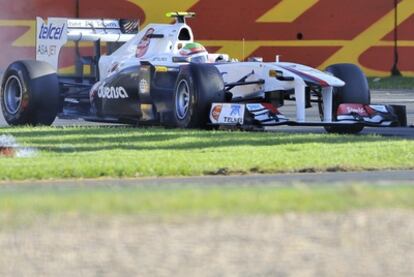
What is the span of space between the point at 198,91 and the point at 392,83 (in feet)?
69.7

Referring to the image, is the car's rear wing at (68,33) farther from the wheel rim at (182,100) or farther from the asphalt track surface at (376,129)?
the wheel rim at (182,100)

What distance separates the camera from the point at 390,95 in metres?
29.6

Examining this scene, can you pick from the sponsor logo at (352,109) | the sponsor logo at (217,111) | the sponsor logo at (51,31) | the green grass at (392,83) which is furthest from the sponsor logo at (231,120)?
the green grass at (392,83)

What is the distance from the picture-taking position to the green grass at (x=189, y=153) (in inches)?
424

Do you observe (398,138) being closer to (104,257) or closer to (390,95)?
(104,257)

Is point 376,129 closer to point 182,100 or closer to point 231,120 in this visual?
point 231,120

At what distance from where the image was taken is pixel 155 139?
44.7ft

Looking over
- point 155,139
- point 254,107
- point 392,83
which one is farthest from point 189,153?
point 392,83

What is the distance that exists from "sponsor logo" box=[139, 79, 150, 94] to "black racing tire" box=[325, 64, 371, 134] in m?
3.01

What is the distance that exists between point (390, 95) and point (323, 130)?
44.6 ft

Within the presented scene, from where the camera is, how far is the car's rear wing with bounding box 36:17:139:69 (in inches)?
703

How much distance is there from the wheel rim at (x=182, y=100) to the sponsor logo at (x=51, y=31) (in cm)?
351

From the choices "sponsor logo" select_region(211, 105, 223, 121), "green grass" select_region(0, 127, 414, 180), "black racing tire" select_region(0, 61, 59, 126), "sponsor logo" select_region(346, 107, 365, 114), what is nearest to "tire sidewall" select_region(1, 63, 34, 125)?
"black racing tire" select_region(0, 61, 59, 126)

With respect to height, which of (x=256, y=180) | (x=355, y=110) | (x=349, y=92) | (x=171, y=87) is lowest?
(x=256, y=180)
